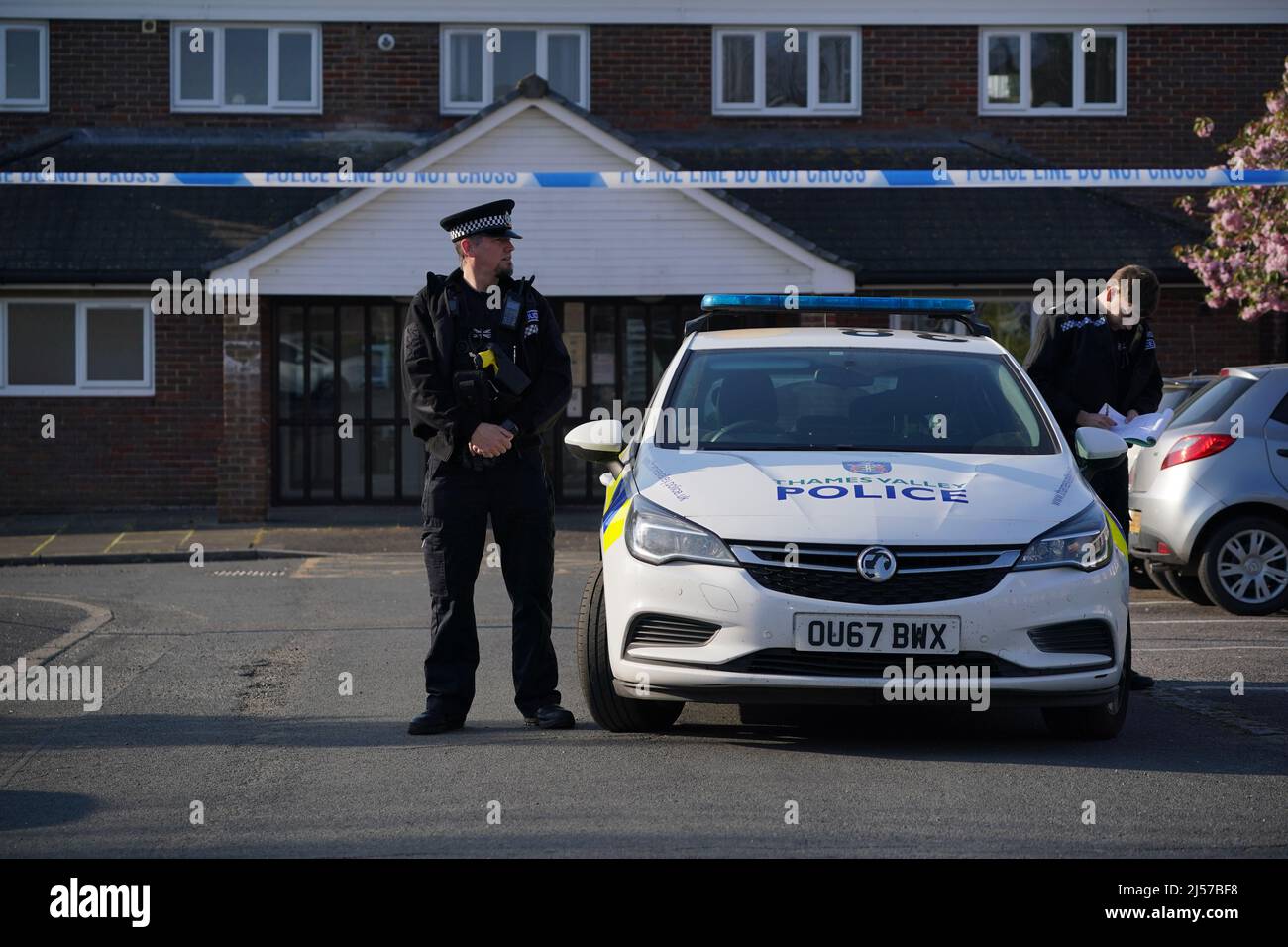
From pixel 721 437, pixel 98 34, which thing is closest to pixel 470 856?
pixel 721 437

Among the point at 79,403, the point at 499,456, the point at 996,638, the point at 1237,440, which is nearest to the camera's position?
the point at 996,638

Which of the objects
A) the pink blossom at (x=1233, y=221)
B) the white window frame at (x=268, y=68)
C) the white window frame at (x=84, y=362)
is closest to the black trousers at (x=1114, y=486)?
the pink blossom at (x=1233, y=221)

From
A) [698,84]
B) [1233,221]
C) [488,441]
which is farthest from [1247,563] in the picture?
[698,84]

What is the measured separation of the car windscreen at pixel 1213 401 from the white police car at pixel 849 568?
14.2 ft

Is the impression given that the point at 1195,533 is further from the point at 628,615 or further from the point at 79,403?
the point at 79,403

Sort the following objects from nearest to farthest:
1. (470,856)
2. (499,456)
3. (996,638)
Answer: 1. (470,856)
2. (996,638)
3. (499,456)

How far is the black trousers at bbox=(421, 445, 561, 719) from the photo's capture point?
709 centimetres

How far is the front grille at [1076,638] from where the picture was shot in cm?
630

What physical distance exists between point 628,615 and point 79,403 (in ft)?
52.5

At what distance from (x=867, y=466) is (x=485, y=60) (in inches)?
659

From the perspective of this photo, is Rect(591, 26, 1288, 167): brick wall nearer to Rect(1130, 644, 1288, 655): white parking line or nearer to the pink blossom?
the pink blossom

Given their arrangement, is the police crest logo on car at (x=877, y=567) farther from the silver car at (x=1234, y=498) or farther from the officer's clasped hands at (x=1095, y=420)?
the silver car at (x=1234, y=498)

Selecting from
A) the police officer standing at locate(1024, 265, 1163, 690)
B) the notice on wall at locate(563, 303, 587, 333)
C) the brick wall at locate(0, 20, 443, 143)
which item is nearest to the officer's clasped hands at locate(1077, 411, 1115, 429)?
the police officer standing at locate(1024, 265, 1163, 690)

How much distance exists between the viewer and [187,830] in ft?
17.9
